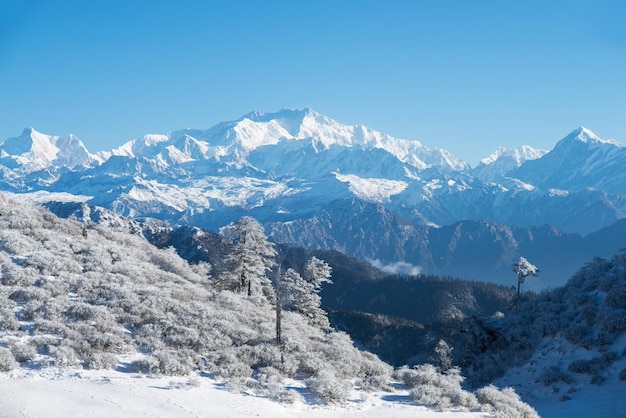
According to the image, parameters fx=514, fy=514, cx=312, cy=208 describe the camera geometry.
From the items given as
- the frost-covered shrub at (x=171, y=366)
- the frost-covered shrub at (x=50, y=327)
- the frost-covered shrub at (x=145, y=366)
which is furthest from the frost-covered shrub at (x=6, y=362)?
the frost-covered shrub at (x=171, y=366)

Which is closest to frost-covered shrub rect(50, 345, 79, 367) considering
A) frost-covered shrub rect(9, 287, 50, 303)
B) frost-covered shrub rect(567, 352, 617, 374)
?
frost-covered shrub rect(9, 287, 50, 303)

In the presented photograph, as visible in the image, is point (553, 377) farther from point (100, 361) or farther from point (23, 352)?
point (23, 352)

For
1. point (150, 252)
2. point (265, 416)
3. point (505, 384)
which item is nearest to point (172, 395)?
point (265, 416)

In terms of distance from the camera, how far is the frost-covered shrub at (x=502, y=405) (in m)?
28.8

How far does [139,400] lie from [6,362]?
652 cm

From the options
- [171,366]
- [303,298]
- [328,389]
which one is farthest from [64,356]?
[303,298]

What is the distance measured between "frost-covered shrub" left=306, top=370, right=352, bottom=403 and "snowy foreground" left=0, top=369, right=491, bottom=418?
1.74ft

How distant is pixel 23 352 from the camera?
80.5ft

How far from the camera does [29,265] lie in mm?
36344

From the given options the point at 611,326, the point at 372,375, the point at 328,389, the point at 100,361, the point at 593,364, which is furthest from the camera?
the point at 611,326

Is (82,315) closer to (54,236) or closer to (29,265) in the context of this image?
(29,265)

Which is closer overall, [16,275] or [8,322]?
[8,322]

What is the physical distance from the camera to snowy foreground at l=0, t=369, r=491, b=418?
20719 mm

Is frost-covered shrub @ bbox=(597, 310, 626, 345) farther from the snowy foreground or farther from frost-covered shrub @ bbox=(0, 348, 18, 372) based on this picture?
frost-covered shrub @ bbox=(0, 348, 18, 372)
